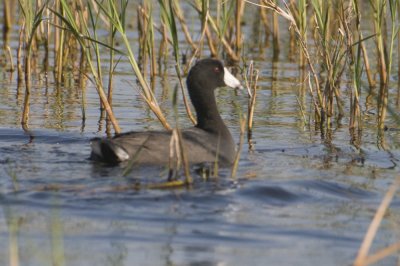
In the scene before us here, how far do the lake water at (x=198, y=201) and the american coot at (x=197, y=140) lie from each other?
0.14 meters

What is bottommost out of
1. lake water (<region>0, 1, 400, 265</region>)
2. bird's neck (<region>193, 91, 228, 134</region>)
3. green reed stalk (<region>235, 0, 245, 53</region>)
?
lake water (<region>0, 1, 400, 265</region>)

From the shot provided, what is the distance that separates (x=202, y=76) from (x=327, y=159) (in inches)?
51.6

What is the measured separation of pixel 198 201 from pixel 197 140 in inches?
58.9

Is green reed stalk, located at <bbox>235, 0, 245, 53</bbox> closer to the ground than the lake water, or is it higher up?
higher up

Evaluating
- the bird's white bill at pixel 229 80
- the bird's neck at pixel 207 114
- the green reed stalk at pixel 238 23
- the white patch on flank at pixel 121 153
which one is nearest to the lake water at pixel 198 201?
the white patch on flank at pixel 121 153

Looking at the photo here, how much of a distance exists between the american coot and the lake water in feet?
0.46

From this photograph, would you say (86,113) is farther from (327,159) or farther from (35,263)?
(35,263)

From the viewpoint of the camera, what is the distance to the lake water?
5305mm

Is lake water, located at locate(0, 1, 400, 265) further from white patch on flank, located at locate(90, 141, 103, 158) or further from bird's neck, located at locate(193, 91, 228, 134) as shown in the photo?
bird's neck, located at locate(193, 91, 228, 134)

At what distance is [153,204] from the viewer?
620cm

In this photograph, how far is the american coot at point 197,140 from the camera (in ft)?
24.4

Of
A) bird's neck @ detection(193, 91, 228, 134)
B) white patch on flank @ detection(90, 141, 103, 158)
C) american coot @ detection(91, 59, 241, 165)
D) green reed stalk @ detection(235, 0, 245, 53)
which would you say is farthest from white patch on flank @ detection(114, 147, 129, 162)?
green reed stalk @ detection(235, 0, 245, 53)

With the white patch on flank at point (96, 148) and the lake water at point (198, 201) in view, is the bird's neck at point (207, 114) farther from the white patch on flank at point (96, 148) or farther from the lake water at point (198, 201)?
the white patch on flank at point (96, 148)

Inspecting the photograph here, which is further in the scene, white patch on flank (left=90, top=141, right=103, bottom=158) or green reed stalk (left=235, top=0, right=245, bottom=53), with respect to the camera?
green reed stalk (left=235, top=0, right=245, bottom=53)
